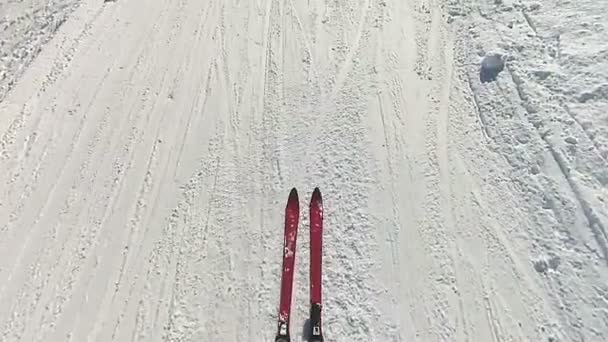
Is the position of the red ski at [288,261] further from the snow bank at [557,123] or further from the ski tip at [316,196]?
the snow bank at [557,123]

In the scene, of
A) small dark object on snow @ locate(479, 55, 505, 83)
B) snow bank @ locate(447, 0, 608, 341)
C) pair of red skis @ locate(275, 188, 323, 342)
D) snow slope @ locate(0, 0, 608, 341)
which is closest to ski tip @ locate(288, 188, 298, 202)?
pair of red skis @ locate(275, 188, 323, 342)

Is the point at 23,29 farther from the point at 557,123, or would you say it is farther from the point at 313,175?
the point at 557,123

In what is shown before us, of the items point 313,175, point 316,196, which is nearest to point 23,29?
point 313,175

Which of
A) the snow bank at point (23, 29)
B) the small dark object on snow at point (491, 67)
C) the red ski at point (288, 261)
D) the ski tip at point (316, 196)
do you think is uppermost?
the small dark object on snow at point (491, 67)

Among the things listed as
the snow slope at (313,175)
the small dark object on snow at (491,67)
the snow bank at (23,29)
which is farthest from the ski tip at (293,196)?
the snow bank at (23,29)

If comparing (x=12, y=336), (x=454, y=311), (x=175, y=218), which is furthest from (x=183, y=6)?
(x=454, y=311)

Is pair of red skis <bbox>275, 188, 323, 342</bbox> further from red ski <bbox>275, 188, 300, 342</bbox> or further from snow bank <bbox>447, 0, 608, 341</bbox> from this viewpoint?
snow bank <bbox>447, 0, 608, 341</bbox>
